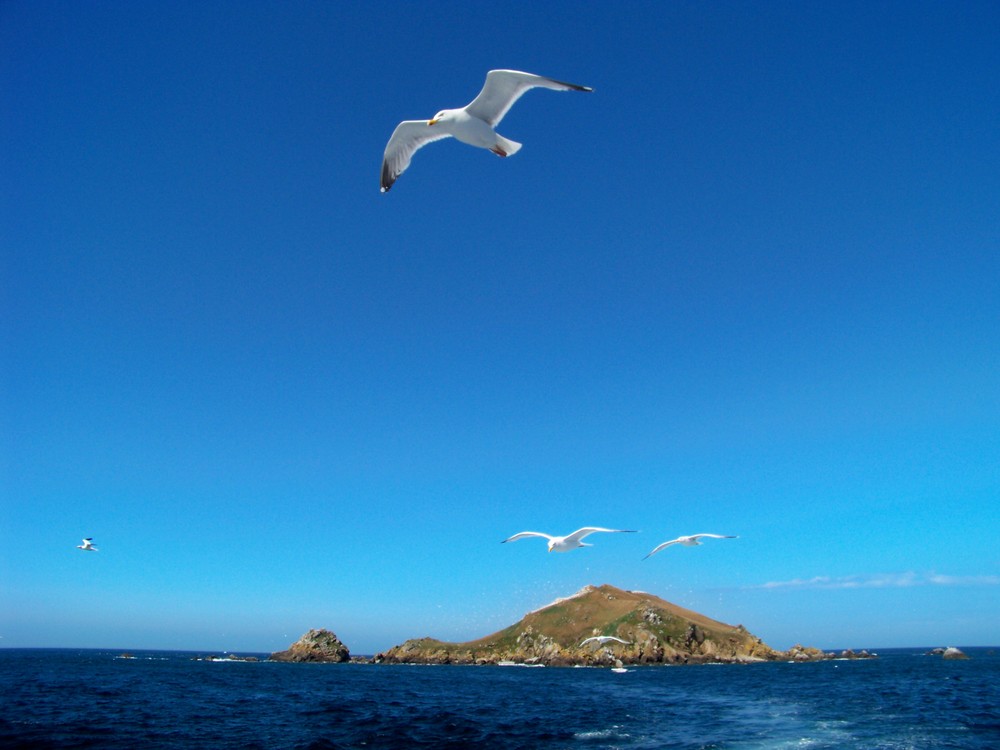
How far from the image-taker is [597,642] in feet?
257

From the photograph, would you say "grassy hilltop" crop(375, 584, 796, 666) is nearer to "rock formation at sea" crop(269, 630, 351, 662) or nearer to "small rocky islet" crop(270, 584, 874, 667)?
"small rocky islet" crop(270, 584, 874, 667)

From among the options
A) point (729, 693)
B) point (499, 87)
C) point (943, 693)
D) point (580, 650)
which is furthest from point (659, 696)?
point (580, 650)

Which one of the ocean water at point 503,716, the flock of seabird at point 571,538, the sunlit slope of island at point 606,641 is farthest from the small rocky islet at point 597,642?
the flock of seabird at point 571,538

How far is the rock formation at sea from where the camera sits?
305 feet

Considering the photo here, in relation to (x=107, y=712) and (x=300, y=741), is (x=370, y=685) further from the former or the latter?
(x=300, y=741)

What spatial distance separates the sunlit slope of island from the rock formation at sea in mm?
6848

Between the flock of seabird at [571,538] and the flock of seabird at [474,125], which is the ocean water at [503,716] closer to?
the flock of seabird at [571,538]

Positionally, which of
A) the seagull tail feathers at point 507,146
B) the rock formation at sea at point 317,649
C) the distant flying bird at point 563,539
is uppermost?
the seagull tail feathers at point 507,146

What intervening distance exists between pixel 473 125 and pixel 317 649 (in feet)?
319

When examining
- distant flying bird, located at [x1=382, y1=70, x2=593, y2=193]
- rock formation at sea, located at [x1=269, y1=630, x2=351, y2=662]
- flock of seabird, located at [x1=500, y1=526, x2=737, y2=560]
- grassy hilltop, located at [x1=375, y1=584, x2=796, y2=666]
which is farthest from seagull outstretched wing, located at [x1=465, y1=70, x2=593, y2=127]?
rock formation at sea, located at [x1=269, y1=630, x2=351, y2=662]

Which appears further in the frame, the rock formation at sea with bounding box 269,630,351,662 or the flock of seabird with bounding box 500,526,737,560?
the rock formation at sea with bounding box 269,630,351,662

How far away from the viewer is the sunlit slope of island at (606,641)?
7938 centimetres

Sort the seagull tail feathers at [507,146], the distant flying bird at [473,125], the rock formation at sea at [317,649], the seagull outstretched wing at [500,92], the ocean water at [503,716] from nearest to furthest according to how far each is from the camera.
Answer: the seagull outstretched wing at [500,92] < the distant flying bird at [473,125] < the seagull tail feathers at [507,146] < the ocean water at [503,716] < the rock formation at sea at [317,649]

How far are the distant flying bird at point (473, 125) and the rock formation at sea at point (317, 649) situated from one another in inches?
3757
